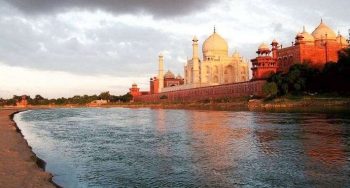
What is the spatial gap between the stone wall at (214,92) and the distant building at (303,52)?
2094mm

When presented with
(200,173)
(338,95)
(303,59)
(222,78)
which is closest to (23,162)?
(200,173)

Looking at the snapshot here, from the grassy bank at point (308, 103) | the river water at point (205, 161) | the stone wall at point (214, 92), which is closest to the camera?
the river water at point (205, 161)

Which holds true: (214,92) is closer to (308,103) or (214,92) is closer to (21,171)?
(308,103)

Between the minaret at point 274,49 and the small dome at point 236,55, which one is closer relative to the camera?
the minaret at point 274,49

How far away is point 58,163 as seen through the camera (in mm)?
12180

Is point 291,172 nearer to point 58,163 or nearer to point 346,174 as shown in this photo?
point 346,174

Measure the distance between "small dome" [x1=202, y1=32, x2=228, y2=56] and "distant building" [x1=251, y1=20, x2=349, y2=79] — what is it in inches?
682

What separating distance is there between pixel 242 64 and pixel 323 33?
22.1 m

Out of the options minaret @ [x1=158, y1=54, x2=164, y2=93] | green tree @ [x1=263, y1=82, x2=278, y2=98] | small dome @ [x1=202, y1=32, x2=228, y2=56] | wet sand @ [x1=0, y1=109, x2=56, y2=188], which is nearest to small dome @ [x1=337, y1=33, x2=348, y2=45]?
green tree @ [x1=263, y1=82, x2=278, y2=98]

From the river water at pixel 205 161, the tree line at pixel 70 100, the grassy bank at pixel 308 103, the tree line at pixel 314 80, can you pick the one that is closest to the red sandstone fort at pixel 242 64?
the tree line at pixel 314 80

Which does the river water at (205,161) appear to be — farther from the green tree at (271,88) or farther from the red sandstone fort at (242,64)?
the red sandstone fort at (242,64)

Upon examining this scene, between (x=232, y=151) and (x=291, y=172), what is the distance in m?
3.81

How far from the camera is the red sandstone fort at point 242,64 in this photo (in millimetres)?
57969

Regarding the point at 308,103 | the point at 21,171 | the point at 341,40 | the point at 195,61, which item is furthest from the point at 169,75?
the point at 21,171
